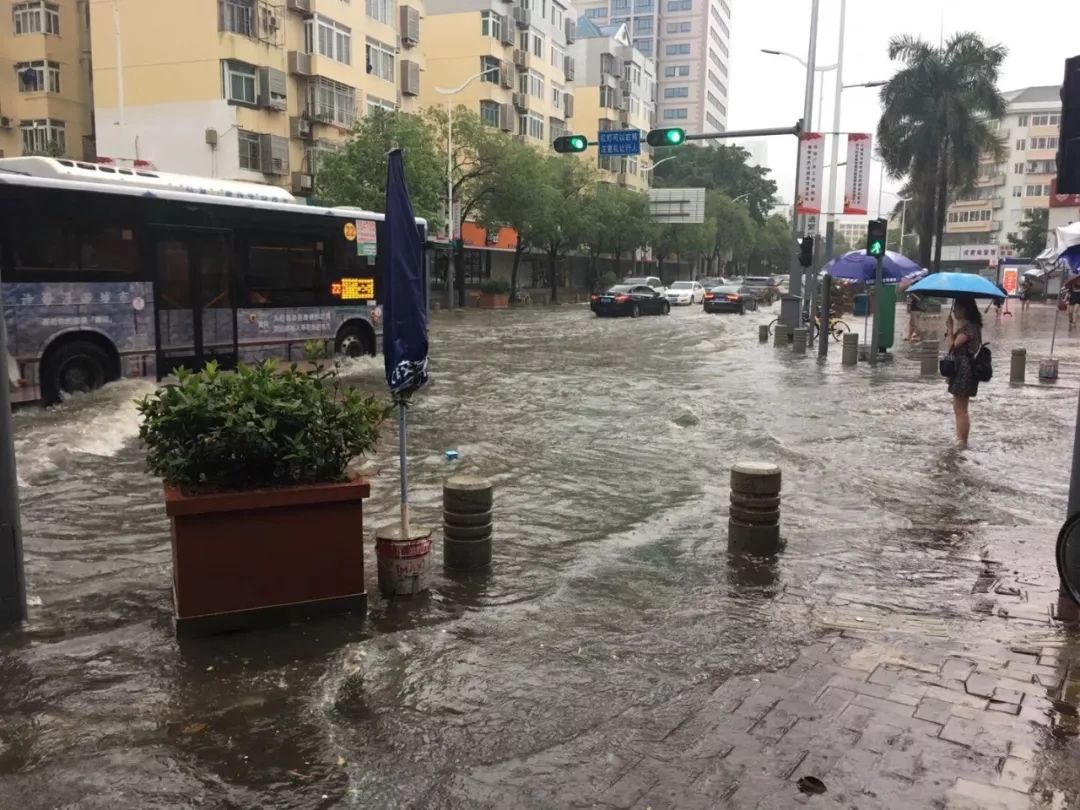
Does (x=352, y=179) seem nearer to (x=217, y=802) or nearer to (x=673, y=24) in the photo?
(x=217, y=802)

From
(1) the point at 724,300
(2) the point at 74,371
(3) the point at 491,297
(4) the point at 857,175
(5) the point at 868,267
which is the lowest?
(2) the point at 74,371

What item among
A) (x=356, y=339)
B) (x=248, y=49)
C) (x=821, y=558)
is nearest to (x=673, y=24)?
(x=248, y=49)

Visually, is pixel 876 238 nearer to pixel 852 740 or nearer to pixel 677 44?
pixel 852 740

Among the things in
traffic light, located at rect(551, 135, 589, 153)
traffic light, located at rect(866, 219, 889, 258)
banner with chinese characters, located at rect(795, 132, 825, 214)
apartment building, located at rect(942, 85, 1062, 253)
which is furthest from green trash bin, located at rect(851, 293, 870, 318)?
apartment building, located at rect(942, 85, 1062, 253)

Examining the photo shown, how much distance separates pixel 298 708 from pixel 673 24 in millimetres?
132976

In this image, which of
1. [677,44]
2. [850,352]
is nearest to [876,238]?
[850,352]

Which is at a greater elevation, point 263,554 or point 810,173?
point 810,173

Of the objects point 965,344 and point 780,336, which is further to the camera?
point 780,336

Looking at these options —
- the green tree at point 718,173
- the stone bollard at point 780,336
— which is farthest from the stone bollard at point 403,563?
the green tree at point 718,173

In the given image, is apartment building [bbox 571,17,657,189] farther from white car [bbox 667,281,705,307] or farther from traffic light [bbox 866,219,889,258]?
traffic light [bbox 866,219,889,258]

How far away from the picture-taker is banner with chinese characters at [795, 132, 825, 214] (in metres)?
26.1

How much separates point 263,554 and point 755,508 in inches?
137

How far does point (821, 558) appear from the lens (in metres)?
6.51

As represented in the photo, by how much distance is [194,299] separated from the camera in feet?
44.9
